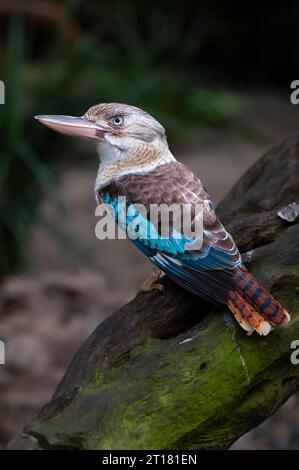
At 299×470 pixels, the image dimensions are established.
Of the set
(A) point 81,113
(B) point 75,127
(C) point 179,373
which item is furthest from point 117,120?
(A) point 81,113

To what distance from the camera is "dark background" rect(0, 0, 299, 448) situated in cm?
542

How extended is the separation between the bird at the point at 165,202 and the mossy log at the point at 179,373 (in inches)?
3.7

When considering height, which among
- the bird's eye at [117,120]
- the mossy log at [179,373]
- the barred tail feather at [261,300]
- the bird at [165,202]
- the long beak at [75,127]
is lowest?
the mossy log at [179,373]

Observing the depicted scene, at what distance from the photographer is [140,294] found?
3070mm

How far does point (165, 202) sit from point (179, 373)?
25.3 inches

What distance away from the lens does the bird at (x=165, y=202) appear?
2.78 meters

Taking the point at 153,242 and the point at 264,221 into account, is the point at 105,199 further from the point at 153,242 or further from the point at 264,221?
the point at 264,221

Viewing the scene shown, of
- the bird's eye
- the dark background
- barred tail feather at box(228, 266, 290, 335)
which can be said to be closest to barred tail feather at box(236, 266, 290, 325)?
barred tail feather at box(228, 266, 290, 335)

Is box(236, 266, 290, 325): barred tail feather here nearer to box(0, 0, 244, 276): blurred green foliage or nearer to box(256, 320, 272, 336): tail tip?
box(256, 320, 272, 336): tail tip

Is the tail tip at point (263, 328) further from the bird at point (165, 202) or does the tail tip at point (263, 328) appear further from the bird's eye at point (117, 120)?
the bird's eye at point (117, 120)

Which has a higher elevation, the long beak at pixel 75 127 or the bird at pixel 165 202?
the long beak at pixel 75 127

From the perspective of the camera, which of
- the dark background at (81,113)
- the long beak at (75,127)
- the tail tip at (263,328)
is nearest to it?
the tail tip at (263,328)

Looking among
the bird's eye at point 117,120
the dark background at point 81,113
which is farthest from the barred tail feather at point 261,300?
the dark background at point 81,113
